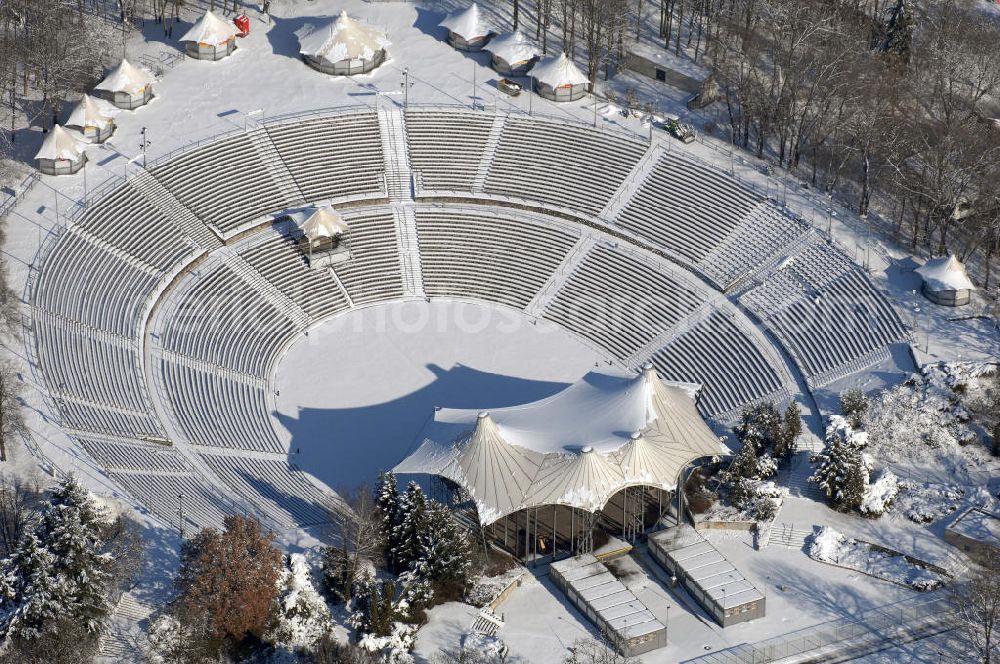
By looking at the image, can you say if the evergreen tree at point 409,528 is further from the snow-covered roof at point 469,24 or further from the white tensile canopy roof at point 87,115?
the snow-covered roof at point 469,24

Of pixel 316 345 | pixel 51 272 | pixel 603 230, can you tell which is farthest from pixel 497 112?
pixel 51 272

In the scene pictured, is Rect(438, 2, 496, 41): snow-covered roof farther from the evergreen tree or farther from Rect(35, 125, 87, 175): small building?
the evergreen tree

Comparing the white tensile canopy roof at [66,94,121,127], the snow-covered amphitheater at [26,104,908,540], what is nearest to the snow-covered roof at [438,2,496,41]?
the snow-covered amphitheater at [26,104,908,540]

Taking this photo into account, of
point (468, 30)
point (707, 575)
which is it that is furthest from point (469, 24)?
point (707, 575)

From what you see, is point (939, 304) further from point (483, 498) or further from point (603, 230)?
point (483, 498)

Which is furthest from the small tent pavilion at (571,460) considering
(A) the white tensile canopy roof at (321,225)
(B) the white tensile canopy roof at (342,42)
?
(B) the white tensile canopy roof at (342,42)

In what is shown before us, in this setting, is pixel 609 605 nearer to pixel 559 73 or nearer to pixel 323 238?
pixel 323 238
